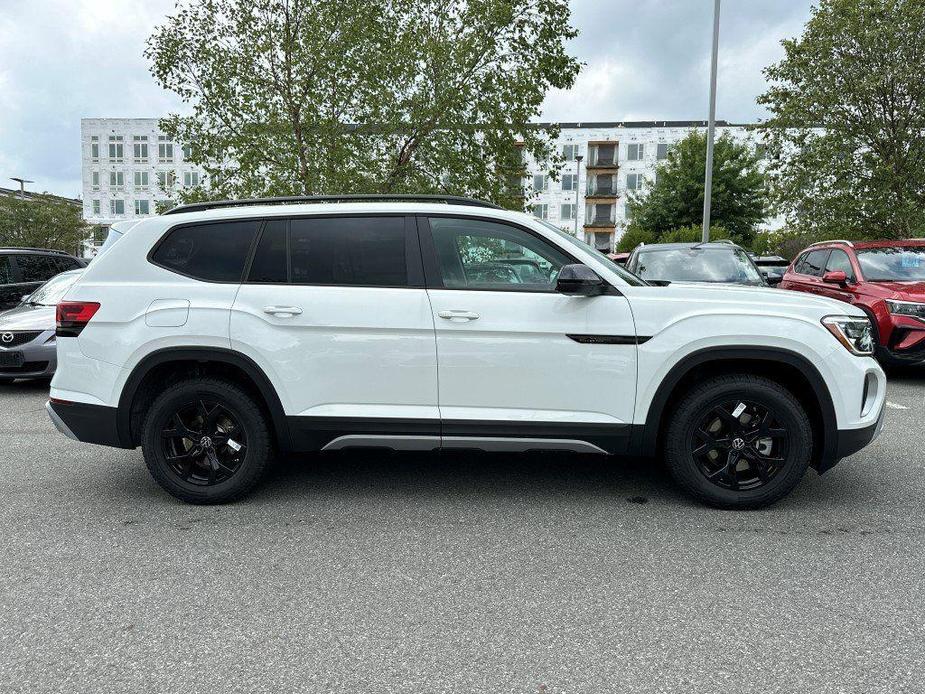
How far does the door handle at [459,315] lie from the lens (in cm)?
377

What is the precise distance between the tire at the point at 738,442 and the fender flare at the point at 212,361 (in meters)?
2.20

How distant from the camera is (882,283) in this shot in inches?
332

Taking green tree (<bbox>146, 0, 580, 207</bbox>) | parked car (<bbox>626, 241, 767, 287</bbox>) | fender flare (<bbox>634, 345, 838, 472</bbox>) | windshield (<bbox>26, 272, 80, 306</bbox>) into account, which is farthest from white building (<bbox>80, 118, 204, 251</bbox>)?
fender flare (<bbox>634, 345, 838, 472</bbox>)

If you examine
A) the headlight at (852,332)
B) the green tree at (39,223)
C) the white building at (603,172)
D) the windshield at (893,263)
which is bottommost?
the headlight at (852,332)

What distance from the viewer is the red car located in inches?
305

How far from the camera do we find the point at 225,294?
13.0 feet

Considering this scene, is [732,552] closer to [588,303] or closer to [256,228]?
[588,303]

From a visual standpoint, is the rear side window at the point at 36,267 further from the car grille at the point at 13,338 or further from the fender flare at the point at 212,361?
the fender flare at the point at 212,361

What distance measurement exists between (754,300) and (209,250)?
3138mm

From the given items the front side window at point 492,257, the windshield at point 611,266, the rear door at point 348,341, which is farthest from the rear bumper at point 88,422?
the windshield at point 611,266

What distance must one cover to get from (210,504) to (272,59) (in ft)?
46.1

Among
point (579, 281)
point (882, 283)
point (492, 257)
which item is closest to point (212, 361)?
point (492, 257)

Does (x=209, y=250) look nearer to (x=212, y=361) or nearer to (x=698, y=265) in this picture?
(x=212, y=361)

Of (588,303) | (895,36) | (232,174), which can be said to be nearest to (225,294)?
(588,303)
